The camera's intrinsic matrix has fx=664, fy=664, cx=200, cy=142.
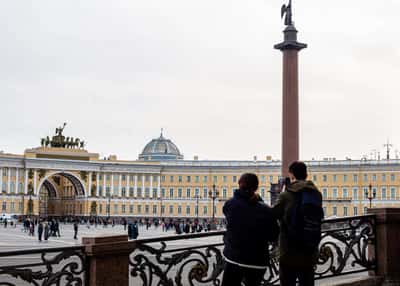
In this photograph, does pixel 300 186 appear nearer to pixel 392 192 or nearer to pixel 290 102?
pixel 290 102

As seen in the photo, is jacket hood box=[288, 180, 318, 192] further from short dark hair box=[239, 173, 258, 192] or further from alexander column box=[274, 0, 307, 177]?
alexander column box=[274, 0, 307, 177]

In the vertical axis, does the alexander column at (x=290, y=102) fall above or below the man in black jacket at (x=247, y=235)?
above

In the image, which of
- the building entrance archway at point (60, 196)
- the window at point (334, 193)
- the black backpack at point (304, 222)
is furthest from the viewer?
the building entrance archway at point (60, 196)

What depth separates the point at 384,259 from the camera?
872 cm

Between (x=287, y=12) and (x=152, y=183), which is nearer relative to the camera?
(x=287, y=12)

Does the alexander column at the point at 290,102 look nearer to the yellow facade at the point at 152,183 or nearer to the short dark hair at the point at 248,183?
the short dark hair at the point at 248,183

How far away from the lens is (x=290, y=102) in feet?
94.7

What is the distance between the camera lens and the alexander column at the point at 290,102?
1130 inches

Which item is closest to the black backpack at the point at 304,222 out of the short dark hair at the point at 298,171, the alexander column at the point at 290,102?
the short dark hair at the point at 298,171

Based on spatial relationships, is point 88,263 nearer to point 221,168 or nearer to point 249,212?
point 249,212

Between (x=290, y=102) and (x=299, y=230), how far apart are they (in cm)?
2325

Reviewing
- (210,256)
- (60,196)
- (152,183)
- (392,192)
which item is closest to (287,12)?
(210,256)

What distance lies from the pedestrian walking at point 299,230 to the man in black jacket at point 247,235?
0.22 metres

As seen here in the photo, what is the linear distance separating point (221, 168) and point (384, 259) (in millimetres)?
108455
